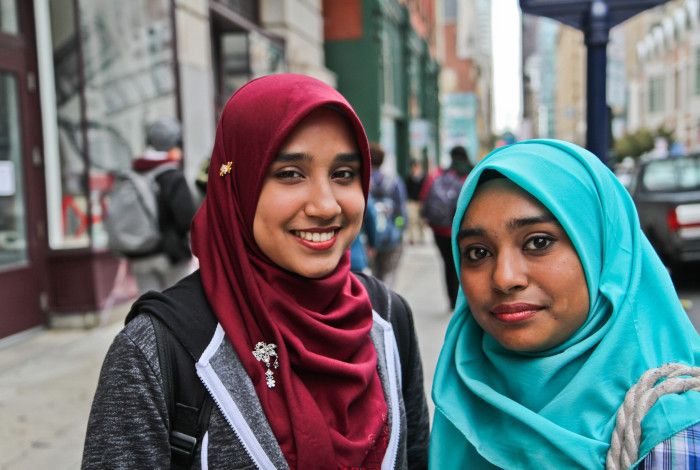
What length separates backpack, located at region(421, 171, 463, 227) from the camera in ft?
24.8

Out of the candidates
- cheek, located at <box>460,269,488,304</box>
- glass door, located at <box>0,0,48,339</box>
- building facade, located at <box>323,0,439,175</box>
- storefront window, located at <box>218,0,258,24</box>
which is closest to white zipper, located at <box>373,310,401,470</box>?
cheek, located at <box>460,269,488,304</box>

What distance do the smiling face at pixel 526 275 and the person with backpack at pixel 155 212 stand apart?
3819mm

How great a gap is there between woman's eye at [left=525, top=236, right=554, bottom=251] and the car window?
8882 millimetres

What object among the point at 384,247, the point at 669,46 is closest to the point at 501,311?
the point at 384,247

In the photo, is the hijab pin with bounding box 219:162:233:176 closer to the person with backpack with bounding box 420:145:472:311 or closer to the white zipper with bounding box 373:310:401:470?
the white zipper with bounding box 373:310:401:470

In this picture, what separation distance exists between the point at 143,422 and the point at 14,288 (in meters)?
5.74

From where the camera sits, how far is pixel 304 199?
1.57 metres

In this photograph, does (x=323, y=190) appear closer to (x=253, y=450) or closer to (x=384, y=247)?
(x=253, y=450)

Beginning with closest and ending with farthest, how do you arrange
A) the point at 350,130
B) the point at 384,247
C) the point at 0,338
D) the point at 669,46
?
the point at 350,130
the point at 0,338
the point at 384,247
the point at 669,46

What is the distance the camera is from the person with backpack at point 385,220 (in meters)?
7.25

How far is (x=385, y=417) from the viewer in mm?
1678

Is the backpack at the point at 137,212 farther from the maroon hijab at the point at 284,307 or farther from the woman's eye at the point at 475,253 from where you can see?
the woman's eye at the point at 475,253

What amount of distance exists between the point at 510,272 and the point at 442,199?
6157 millimetres

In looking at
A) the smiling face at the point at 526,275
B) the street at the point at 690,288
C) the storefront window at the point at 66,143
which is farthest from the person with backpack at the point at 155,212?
the street at the point at 690,288
